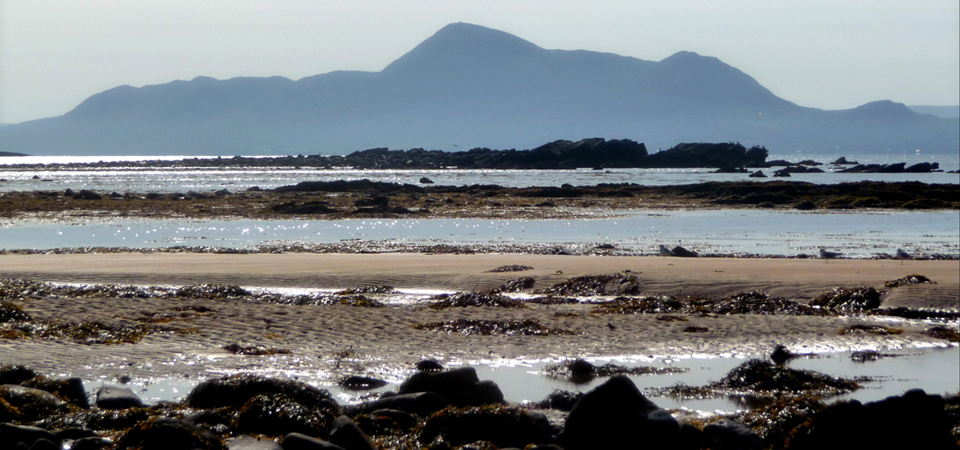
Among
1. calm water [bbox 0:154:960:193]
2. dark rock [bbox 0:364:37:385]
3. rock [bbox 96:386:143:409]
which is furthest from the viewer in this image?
calm water [bbox 0:154:960:193]

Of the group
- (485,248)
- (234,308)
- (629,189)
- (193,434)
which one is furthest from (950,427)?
(629,189)

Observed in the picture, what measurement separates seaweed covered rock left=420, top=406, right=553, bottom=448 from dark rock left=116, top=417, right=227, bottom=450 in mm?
1641

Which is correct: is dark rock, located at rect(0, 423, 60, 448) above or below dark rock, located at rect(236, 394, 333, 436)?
above

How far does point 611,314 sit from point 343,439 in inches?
292

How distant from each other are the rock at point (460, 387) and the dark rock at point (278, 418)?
1.15 metres

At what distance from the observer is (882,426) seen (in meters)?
5.95

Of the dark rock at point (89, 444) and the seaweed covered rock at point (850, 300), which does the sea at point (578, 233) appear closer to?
the seaweed covered rock at point (850, 300)

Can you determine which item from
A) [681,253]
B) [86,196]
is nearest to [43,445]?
[681,253]

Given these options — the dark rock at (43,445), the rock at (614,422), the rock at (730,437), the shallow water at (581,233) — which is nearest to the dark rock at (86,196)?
the shallow water at (581,233)

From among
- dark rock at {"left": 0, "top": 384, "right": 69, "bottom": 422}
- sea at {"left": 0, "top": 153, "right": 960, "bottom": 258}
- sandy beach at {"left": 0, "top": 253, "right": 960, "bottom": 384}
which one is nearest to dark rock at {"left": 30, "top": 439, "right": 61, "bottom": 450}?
dark rock at {"left": 0, "top": 384, "right": 69, "bottom": 422}

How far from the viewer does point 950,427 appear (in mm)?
6199

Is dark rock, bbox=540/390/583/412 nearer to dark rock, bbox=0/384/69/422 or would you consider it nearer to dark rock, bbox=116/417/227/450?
dark rock, bbox=116/417/227/450

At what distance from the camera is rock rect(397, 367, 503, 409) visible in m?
7.26

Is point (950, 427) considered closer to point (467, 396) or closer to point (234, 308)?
point (467, 396)
